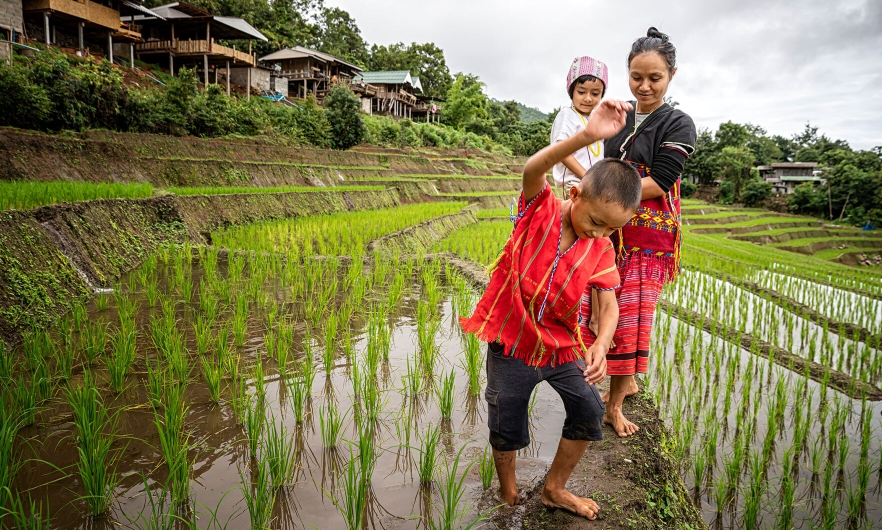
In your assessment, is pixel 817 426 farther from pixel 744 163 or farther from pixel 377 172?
pixel 744 163

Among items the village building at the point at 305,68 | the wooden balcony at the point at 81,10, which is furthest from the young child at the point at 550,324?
the village building at the point at 305,68

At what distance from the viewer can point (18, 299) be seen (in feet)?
9.38

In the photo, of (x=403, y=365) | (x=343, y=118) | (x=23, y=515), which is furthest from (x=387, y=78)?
(x=23, y=515)

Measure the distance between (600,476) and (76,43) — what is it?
19846 mm

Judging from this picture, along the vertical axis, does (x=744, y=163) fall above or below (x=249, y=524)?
above

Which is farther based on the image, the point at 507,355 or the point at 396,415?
the point at 396,415

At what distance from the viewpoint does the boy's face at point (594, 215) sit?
4.52ft

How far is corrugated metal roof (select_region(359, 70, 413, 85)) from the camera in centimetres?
3241

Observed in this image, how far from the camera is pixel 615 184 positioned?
1.36 meters

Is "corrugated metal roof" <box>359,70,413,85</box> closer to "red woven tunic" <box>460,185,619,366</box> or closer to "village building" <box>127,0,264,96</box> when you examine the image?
"village building" <box>127,0,264,96</box>

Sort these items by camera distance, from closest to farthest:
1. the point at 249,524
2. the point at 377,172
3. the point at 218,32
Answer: the point at 249,524 < the point at 377,172 < the point at 218,32

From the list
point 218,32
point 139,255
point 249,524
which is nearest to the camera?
point 249,524

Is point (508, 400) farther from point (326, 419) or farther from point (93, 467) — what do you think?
point (93, 467)

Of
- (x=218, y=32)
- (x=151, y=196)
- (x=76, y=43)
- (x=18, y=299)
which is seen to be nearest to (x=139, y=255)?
(x=151, y=196)
